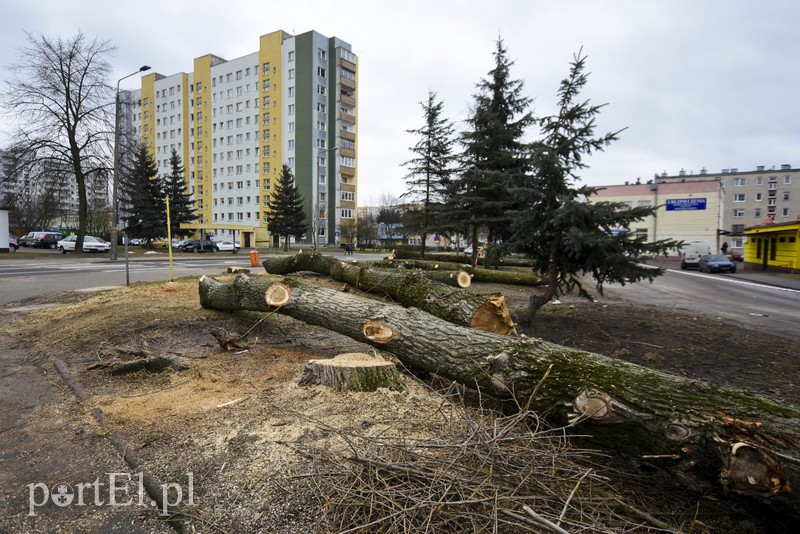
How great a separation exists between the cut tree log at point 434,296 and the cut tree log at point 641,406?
945 mm

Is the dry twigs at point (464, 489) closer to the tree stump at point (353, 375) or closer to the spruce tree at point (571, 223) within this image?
the tree stump at point (353, 375)

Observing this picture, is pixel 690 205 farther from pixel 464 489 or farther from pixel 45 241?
pixel 45 241

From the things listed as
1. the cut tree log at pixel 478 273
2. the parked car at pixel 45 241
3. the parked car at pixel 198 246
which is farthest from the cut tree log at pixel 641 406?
the parked car at pixel 45 241

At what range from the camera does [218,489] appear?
2322 millimetres

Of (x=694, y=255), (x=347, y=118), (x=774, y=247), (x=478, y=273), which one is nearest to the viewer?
(x=478, y=273)

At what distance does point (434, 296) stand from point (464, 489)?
3583 mm

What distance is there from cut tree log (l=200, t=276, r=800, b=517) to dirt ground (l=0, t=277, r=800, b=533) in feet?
0.84

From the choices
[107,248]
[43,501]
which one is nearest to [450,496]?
[43,501]

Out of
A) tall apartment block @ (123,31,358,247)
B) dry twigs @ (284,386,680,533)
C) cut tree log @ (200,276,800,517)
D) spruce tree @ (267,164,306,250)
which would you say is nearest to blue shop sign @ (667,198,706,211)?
tall apartment block @ (123,31,358,247)

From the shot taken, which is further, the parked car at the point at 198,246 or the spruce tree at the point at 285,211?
the spruce tree at the point at 285,211

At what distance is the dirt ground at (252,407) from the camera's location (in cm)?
219

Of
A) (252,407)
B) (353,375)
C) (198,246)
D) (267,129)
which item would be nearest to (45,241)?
(198,246)

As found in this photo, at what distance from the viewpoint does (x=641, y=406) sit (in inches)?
96.3

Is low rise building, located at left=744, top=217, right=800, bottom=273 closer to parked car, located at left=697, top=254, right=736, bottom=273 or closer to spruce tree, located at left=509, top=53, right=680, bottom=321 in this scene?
→ parked car, located at left=697, top=254, right=736, bottom=273
